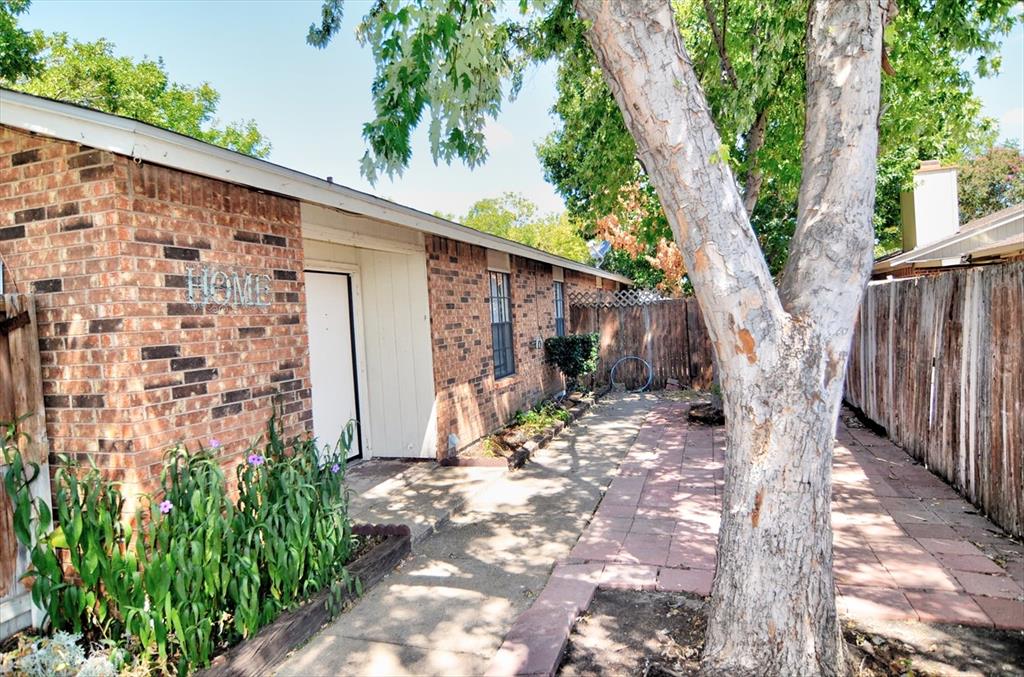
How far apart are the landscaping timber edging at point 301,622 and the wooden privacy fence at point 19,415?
3.93 ft

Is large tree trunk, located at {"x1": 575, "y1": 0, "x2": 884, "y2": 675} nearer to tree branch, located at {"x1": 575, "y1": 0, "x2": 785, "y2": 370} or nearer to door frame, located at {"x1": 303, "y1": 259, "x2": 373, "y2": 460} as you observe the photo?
tree branch, located at {"x1": 575, "y1": 0, "x2": 785, "y2": 370}

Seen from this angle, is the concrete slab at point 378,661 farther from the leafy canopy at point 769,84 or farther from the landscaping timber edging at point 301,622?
the leafy canopy at point 769,84

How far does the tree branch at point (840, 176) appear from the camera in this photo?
2.55 metres

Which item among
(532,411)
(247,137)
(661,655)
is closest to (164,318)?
(661,655)

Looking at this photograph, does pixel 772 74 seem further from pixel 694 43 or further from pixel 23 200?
pixel 23 200

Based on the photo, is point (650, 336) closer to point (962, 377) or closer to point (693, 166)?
point (962, 377)

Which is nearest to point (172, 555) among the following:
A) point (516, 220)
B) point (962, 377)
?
point (962, 377)

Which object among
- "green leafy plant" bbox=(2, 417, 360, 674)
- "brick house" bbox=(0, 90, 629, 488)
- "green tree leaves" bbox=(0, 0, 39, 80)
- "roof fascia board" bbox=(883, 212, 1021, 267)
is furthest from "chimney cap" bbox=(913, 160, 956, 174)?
"green tree leaves" bbox=(0, 0, 39, 80)

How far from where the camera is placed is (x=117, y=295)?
3.17 metres

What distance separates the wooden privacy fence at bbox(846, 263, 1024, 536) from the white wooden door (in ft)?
18.5

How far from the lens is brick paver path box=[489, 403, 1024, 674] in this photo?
3262 mm

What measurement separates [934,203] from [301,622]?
1566 centimetres

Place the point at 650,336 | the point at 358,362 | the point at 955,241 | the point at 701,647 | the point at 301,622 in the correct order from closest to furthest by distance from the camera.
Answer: the point at 701,647
the point at 301,622
the point at 358,362
the point at 955,241
the point at 650,336

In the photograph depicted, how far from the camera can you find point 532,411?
9.41 metres
